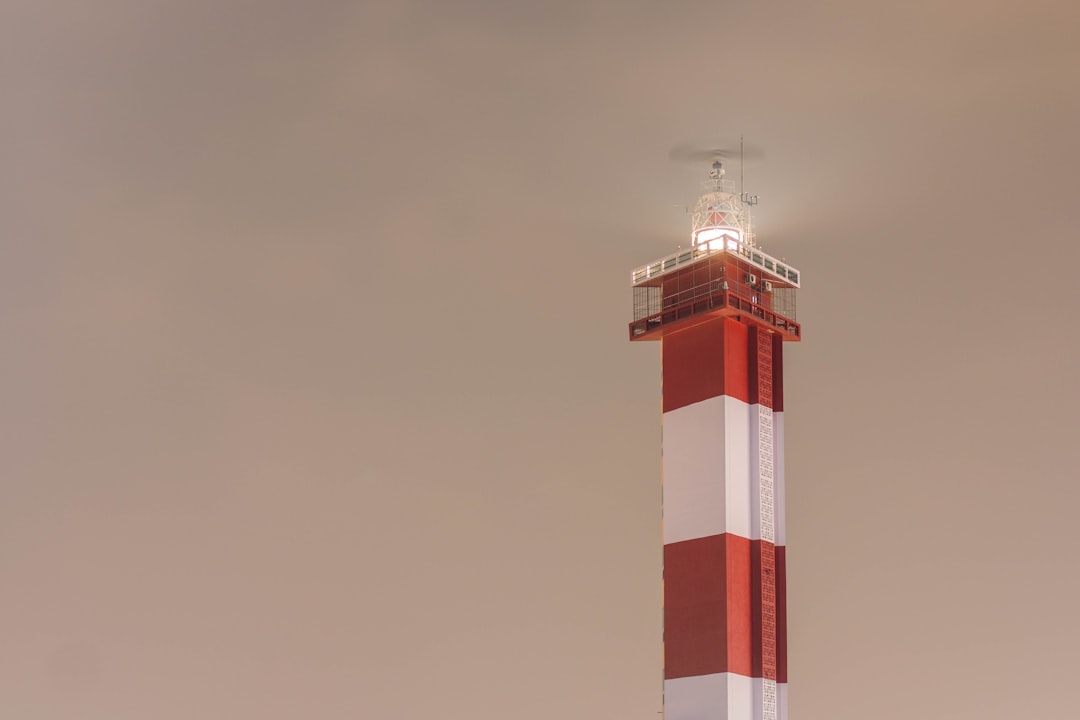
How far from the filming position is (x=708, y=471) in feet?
174

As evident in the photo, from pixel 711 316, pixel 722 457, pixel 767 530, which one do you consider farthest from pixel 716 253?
pixel 767 530

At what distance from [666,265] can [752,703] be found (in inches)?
646

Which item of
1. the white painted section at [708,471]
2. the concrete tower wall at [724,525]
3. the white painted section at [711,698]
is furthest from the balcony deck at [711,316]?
the white painted section at [711,698]

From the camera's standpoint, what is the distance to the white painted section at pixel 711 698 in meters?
49.9

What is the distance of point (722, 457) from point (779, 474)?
2565 mm

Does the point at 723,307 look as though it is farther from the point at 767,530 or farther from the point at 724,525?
→ the point at 767,530

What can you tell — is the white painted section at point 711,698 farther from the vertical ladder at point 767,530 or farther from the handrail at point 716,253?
the handrail at point 716,253

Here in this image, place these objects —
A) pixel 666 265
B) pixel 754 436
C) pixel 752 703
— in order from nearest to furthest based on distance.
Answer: pixel 752 703 → pixel 754 436 → pixel 666 265

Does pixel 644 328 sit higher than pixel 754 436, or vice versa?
pixel 644 328

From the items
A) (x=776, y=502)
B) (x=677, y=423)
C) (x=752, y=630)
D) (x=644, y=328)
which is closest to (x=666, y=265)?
(x=644, y=328)

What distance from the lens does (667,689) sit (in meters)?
52.0

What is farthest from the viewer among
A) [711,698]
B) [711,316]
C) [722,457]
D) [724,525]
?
[711,316]

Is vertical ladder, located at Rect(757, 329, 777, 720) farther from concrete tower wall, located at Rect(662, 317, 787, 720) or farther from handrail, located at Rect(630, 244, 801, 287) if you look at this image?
handrail, located at Rect(630, 244, 801, 287)

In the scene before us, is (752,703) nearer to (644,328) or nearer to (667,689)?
(667,689)
